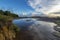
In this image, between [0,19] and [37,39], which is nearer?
[0,19]

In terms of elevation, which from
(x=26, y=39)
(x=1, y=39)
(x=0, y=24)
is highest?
(x=0, y=24)

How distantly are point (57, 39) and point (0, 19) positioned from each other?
9.32 metres

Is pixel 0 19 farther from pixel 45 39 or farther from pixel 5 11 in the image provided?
pixel 5 11

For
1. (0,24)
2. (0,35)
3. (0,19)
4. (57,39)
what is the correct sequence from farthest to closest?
(57,39) < (0,19) < (0,24) < (0,35)

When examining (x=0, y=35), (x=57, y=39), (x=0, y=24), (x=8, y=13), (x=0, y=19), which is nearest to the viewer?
(x=0, y=35)

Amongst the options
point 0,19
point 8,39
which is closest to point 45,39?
point 8,39

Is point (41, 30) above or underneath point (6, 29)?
underneath

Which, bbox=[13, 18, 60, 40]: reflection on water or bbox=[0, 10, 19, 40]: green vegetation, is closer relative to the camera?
bbox=[0, 10, 19, 40]: green vegetation

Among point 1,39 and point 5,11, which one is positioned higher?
point 5,11

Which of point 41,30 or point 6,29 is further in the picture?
point 41,30

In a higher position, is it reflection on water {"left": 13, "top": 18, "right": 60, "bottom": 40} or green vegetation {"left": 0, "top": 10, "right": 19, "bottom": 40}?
green vegetation {"left": 0, "top": 10, "right": 19, "bottom": 40}

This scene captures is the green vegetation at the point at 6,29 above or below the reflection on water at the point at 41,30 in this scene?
above

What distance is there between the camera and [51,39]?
71.1 feet

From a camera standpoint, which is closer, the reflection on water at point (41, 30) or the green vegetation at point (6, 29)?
the green vegetation at point (6, 29)
